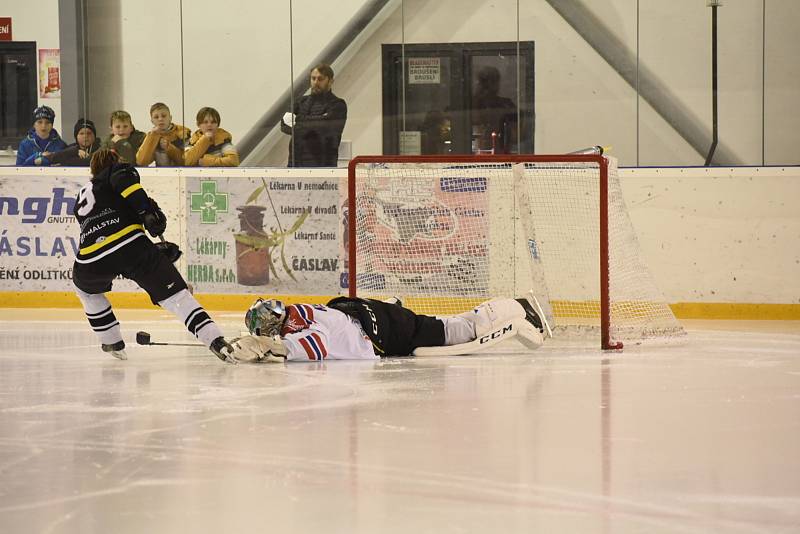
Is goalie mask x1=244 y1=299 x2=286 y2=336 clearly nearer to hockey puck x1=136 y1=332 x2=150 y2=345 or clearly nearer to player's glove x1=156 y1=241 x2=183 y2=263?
player's glove x1=156 y1=241 x2=183 y2=263

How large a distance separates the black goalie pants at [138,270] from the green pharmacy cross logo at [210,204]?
2.97 metres

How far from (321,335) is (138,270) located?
0.93 meters

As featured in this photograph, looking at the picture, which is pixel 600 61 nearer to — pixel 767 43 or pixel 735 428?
pixel 767 43

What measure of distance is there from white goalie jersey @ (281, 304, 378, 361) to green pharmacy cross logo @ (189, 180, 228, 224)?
10.4 feet

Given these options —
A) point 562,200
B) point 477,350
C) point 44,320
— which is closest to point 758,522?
point 477,350

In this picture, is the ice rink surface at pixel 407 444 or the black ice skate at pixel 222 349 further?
the black ice skate at pixel 222 349

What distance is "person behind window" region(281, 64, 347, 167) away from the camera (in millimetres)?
9008

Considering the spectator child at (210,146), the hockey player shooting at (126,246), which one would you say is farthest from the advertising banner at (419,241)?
the spectator child at (210,146)

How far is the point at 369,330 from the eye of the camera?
5957mm

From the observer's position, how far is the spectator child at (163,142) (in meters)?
9.23

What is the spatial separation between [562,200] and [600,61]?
1.23 metres

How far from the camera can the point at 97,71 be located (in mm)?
9516

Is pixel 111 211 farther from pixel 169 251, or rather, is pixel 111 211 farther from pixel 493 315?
pixel 493 315

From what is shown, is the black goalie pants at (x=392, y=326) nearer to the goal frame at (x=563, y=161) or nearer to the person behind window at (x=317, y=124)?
the goal frame at (x=563, y=161)
